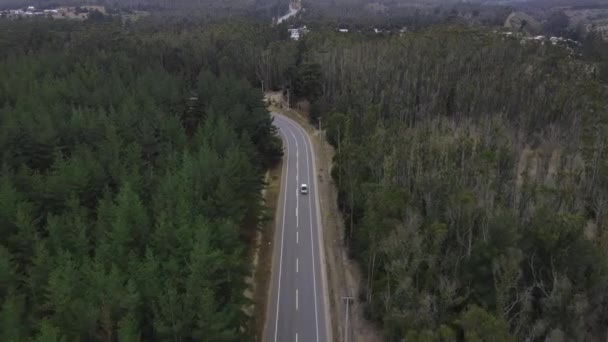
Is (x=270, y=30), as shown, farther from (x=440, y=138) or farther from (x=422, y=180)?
(x=422, y=180)

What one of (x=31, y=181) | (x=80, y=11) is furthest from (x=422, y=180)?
(x=80, y=11)

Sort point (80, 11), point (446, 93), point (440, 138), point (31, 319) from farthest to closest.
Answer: point (80, 11) < point (446, 93) < point (440, 138) < point (31, 319)

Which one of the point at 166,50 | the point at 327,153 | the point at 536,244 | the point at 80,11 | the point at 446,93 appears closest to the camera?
the point at 536,244

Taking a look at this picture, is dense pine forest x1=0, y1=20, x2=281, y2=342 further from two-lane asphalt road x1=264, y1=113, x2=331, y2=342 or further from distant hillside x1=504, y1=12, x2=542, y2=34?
distant hillside x1=504, y1=12, x2=542, y2=34

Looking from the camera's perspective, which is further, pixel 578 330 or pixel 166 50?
pixel 166 50

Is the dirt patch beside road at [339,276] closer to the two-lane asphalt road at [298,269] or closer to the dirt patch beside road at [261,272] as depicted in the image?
the two-lane asphalt road at [298,269]

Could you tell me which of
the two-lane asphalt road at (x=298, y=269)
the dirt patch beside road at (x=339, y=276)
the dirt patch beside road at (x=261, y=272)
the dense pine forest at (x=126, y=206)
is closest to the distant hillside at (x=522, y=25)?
the dirt patch beside road at (x=339, y=276)

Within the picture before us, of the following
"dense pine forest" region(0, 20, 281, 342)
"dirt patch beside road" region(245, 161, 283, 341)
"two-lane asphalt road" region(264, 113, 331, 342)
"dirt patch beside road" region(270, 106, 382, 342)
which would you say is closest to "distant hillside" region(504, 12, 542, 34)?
"dirt patch beside road" region(270, 106, 382, 342)
